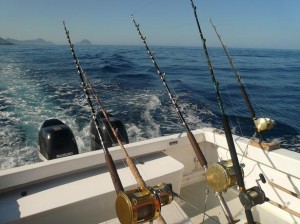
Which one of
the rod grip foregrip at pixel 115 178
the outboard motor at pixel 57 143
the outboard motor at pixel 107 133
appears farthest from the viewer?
the outboard motor at pixel 107 133

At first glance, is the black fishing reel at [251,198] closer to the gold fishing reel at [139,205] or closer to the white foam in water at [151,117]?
the gold fishing reel at [139,205]

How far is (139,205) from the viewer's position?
1341 mm

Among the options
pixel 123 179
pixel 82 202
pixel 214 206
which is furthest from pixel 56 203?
pixel 214 206

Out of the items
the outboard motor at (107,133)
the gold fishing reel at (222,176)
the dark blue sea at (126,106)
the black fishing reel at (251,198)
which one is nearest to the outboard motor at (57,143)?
the outboard motor at (107,133)

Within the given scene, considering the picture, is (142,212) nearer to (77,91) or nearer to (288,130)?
(288,130)

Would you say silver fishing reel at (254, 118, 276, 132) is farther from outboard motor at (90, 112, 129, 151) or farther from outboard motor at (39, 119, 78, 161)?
outboard motor at (39, 119, 78, 161)

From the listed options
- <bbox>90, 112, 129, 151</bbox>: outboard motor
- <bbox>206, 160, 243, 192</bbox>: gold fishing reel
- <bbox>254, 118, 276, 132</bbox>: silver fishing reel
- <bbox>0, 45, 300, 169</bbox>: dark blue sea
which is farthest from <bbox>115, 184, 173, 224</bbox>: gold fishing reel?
<bbox>0, 45, 300, 169</bbox>: dark blue sea

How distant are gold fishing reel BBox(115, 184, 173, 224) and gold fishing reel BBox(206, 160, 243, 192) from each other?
501mm

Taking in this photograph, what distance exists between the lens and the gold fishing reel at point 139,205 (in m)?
1.32

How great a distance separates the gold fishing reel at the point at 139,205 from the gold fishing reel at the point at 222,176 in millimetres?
501

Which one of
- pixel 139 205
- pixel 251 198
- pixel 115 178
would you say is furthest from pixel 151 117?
pixel 139 205

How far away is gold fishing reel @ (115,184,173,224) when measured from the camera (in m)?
1.32

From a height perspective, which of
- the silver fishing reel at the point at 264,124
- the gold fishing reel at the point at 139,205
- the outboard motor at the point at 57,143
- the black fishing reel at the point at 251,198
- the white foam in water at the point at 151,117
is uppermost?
the silver fishing reel at the point at 264,124

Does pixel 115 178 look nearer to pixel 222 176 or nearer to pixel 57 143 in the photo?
pixel 222 176
